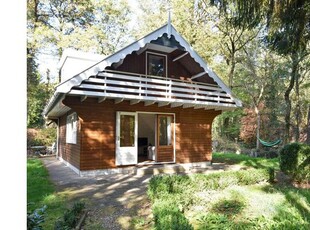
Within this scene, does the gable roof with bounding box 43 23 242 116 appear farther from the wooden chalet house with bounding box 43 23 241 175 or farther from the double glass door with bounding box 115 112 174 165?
the double glass door with bounding box 115 112 174 165

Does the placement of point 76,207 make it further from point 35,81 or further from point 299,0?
point 35,81

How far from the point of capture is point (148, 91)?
32.2 ft

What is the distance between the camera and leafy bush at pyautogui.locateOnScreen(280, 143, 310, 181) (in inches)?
328

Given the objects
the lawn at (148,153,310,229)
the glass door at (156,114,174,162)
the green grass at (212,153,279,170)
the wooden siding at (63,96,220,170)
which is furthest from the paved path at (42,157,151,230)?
the green grass at (212,153,279,170)

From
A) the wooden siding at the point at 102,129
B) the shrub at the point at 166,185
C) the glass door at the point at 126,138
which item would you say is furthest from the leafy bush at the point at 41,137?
the shrub at the point at 166,185

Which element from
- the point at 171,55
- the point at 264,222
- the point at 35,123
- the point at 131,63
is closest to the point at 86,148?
the point at 131,63

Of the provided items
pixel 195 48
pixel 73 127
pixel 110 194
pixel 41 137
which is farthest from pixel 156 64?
pixel 41 137

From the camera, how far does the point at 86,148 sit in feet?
30.2

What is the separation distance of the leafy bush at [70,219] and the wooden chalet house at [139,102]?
14.2 feet

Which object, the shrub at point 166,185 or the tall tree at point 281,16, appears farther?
the tall tree at point 281,16

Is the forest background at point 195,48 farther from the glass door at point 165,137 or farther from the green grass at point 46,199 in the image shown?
the green grass at point 46,199

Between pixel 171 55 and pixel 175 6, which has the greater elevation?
pixel 175 6

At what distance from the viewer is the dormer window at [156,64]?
37.1 ft

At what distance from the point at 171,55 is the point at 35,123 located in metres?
21.1
